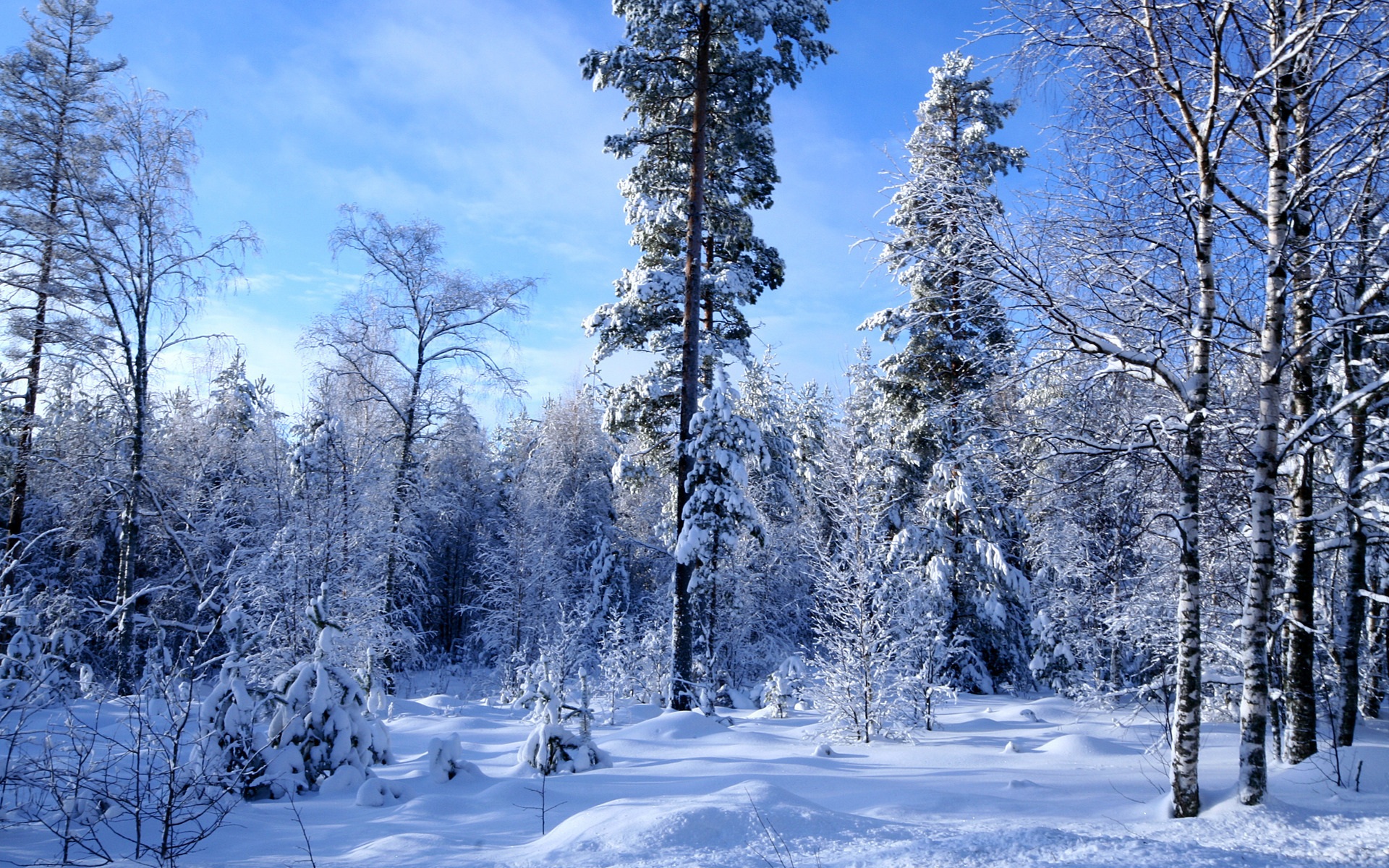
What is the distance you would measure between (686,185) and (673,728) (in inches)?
364

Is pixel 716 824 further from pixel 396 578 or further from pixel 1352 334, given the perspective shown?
pixel 396 578

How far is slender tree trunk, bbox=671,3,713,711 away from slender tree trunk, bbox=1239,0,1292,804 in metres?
8.06

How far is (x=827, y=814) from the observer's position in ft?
17.5

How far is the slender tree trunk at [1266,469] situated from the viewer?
18.1ft

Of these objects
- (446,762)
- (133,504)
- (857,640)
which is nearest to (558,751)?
(446,762)

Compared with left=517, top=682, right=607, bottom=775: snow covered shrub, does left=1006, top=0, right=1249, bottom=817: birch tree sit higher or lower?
higher

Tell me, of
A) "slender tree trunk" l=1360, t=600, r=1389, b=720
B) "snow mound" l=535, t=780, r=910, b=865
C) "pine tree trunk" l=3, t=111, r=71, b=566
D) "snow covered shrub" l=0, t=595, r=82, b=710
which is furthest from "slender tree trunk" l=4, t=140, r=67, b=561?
"slender tree trunk" l=1360, t=600, r=1389, b=720

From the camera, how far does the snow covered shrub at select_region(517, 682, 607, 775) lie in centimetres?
758

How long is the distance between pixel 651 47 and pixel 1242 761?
1262cm

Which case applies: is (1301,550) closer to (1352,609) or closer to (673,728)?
(1352,609)

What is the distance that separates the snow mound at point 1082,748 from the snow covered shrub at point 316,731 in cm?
761

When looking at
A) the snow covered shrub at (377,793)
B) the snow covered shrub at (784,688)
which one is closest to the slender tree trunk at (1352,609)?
the snow covered shrub at (784,688)

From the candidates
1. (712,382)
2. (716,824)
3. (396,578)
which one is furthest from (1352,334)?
(396,578)

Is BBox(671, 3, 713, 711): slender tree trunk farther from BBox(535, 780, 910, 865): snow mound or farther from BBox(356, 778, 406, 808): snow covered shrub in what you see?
BBox(535, 780, 910, 865): snow mound
